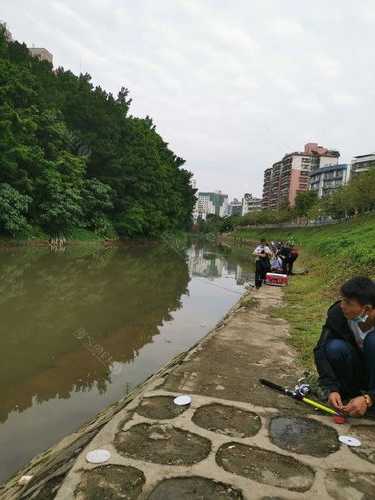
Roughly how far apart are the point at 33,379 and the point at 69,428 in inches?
49.0

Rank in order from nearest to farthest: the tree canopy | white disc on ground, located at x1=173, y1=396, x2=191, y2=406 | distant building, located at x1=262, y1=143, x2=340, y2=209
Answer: white disc on ground, located at x1=173, y1=396, x2=191, y2=406 < the tree canopy < distant building, located at x1=262, y1=143, x2=340, y2=209

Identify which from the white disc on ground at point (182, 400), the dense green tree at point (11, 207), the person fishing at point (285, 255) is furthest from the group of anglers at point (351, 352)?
the dense green tree at point (11, 207)

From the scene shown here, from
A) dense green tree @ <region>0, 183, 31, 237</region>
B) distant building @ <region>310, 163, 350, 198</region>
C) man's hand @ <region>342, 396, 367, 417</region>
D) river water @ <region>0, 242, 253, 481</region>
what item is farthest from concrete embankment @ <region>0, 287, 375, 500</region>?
distant building @ <region>310, 163, 350, 198</region>

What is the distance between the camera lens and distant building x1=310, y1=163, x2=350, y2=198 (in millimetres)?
89500

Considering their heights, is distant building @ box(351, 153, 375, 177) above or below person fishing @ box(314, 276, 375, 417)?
above

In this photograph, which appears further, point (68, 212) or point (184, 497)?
point (68, 212)

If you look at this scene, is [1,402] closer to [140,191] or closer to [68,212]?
[68,212]

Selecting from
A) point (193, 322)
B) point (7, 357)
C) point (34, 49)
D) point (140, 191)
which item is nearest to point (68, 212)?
point (140, 191)

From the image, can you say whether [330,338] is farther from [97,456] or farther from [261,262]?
[261,262]

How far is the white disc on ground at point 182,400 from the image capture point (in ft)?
11.3

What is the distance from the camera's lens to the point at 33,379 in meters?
4.91

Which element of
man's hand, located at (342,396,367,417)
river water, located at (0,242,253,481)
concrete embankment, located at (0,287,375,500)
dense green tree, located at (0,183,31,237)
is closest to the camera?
concrete embankment, located at (0,287,375,500)

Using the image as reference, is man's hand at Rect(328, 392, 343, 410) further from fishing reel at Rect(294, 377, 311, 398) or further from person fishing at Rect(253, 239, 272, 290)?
person fishing at Rect(253, 239, 272, 290)

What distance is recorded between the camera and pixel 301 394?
3611mm
